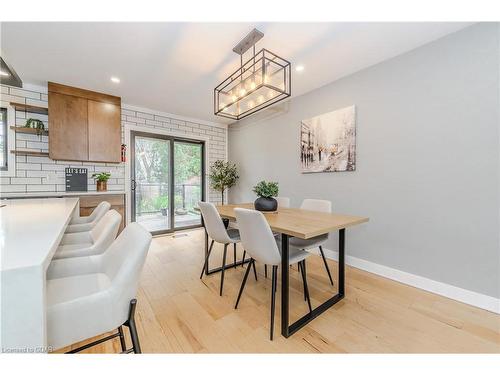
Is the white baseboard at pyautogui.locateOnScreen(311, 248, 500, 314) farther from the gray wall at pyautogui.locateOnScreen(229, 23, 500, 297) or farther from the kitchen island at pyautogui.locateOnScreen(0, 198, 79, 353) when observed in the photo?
the kitchen island at pyautogui.locateOnScreen(0, 198, 79, 353)

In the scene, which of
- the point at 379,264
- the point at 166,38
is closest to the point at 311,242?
the point at 379,264

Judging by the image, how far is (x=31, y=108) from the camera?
9.37 feet

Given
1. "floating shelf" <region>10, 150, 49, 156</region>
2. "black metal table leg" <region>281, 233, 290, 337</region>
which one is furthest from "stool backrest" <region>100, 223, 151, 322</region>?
"floating shelf" <region>10, 150, 49, 156</region>

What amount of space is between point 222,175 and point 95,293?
369 cm

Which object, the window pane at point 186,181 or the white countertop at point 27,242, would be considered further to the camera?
the window pane at point 186,181

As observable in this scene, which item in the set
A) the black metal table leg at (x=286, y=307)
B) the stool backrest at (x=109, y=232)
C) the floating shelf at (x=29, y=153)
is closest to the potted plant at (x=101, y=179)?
the floating shelf at (x=29, y=153)

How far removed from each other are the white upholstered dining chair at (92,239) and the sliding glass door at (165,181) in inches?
86.2

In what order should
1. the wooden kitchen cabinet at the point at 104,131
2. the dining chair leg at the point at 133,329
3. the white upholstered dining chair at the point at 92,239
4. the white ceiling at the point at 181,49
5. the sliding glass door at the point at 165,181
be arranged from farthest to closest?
the sliding glass door at the point at 165,181 < the wooden kitchen cabinet at the point at 104,131 < the white ceiling at the point at 181,49 < the white upholstered dining chair at the point at 92,239 < the dining chair leg at the point at 133,329

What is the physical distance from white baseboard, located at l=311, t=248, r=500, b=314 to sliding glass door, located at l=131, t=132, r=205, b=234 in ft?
8.89

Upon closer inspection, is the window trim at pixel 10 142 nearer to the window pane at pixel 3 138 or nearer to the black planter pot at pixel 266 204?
the window pane at pixel 3 138

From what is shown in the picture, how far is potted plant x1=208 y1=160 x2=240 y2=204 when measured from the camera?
177 inches

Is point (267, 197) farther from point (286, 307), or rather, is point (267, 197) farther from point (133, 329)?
point (133, 329)

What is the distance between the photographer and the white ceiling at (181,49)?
1.86 meters

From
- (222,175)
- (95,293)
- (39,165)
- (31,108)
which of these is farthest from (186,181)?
(95,293)
